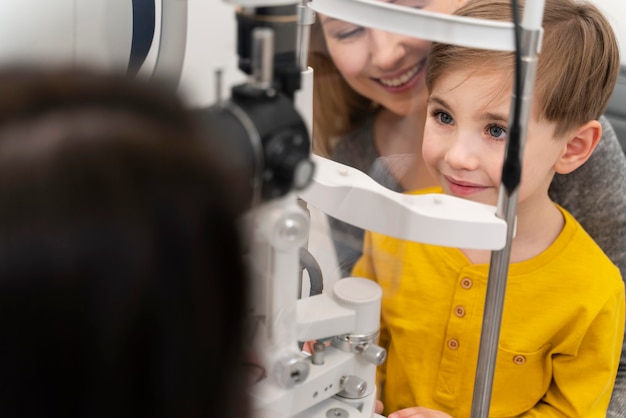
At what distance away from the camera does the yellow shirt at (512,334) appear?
105 cm

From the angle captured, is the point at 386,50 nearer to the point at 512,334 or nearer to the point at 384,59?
the point at 384,59

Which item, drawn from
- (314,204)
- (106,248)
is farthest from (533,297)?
(106,248)

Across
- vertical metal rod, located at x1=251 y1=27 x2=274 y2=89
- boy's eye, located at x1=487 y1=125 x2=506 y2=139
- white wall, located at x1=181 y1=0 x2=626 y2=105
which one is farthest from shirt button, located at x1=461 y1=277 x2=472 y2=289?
vertical metal rod, located at x1=251 y1=27 x2=274 y2=89

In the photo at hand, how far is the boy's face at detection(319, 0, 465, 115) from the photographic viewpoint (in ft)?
2.90

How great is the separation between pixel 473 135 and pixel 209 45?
0.35 metres

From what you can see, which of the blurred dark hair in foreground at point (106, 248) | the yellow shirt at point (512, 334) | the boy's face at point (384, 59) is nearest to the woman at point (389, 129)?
the boy's face at point (384, 59)

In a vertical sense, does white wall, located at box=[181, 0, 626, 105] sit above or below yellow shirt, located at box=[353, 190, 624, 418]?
above

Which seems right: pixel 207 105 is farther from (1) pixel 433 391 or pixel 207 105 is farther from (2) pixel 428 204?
(1) pixel 433 391

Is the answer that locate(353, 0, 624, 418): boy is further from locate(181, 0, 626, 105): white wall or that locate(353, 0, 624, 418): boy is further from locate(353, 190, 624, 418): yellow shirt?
locate(181, 0, 626, 105): white wall

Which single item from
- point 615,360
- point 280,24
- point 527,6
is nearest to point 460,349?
point 615,360

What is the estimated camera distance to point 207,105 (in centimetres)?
54

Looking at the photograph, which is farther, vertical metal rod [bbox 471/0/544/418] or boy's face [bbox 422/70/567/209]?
boy's face [bbox 422/70/567/209]

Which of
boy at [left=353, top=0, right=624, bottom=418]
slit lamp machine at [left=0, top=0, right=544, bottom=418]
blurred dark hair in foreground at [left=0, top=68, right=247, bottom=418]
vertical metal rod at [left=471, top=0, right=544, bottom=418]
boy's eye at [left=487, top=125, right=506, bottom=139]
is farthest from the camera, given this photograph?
boy at [left=353, top=0, right=624, bottom=418]

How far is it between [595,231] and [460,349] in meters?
0.33
